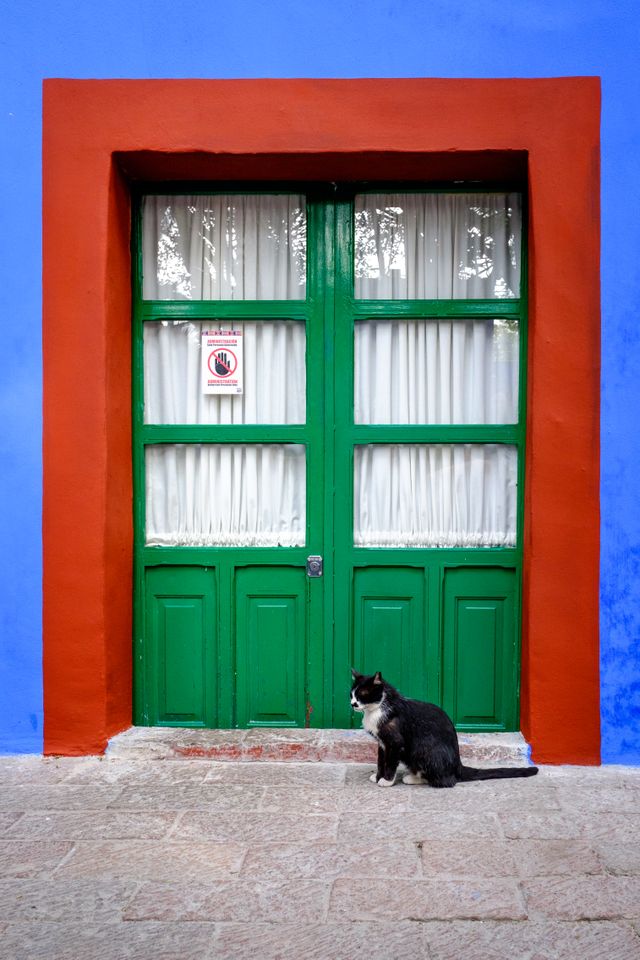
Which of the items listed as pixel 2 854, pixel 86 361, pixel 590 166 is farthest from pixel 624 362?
pixel 2 854

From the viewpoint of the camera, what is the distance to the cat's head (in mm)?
4430

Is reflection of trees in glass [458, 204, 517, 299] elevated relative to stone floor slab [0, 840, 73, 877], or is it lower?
elevated

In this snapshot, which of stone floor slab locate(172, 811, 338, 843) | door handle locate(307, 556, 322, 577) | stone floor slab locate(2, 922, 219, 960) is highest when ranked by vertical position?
door handle locate(307, 556, 322, 577)

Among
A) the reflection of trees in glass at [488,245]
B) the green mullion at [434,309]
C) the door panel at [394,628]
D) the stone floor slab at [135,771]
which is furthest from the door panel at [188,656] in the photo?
the reflection of trees in glass at [488,245]

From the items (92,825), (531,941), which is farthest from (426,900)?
(92,825)

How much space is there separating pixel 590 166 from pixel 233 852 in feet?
12.1

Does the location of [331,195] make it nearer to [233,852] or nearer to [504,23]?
[504,23]

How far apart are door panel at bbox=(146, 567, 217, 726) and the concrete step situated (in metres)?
0.21

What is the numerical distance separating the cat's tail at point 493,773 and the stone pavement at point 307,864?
0.04m

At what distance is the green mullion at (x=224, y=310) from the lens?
16.9ft

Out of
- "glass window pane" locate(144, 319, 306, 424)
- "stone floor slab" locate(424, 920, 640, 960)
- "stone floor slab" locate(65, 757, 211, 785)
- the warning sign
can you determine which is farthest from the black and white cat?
the warning sign

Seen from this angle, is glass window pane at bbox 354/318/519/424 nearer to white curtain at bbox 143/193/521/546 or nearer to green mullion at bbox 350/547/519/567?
white curtain at bbox 143/193/521/546

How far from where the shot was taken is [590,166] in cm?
471

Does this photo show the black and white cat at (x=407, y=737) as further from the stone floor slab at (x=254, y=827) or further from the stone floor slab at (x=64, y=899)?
the stone floor slab at (x=64, y=899)
